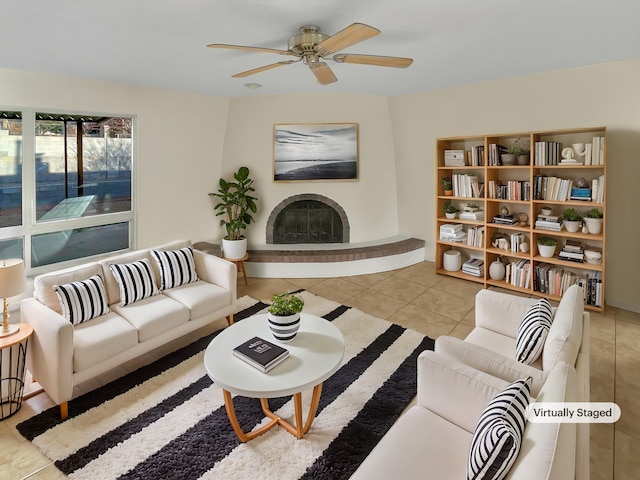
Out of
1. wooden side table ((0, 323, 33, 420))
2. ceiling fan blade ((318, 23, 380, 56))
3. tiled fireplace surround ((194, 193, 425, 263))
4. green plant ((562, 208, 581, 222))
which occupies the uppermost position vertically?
ceiling fan blade ((318, 23, 380, 56))

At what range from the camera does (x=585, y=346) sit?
6.41 feet

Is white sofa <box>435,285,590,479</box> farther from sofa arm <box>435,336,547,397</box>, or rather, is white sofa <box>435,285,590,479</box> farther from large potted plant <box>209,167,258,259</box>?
large potted plant <box>209,167,258,259</box>

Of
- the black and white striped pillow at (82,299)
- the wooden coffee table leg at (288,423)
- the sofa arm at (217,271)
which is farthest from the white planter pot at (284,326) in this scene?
the black and white striped pillow at (82,299)

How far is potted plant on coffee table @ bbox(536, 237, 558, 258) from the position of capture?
405 cm

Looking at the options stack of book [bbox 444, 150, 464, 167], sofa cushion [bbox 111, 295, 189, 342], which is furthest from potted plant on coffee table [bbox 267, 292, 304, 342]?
stack of book [bbox 444, 150, 464, 167]

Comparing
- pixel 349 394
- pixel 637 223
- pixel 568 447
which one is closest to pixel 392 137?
pixel 637 223

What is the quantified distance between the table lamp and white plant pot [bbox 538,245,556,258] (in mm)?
4830

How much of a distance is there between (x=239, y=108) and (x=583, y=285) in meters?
4.79

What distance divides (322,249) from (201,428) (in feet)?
10.6

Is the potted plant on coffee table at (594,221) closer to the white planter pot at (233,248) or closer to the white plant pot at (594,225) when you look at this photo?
the white plant pot at (594,225)

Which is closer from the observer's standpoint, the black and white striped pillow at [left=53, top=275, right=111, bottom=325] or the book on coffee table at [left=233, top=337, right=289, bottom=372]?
the book on coffee table at [left=233, top=337, right=289, bottom=372]

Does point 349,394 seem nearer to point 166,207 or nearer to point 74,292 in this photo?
point 74,292

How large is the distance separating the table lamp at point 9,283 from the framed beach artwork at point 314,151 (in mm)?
3355

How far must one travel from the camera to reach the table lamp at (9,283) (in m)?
2.38
